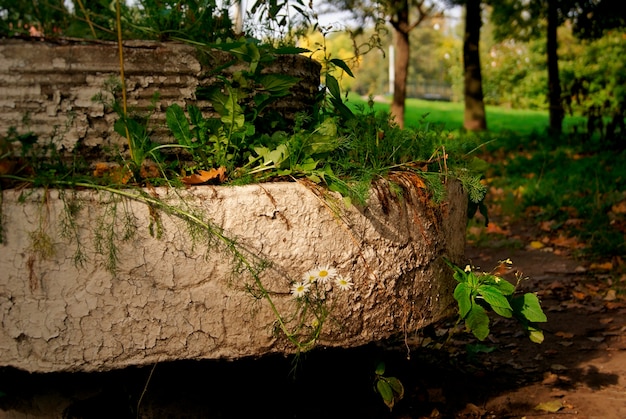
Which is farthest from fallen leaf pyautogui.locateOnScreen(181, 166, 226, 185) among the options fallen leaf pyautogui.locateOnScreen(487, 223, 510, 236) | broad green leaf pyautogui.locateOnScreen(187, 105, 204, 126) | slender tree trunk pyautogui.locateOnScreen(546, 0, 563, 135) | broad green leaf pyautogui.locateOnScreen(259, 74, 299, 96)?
slender tree trunk pyautogui.locateOnScreen(546, 0, 563, 135)

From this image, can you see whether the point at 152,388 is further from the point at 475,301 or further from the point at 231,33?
the point at 231,33

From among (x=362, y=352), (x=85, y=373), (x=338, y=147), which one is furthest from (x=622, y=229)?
(x=85, y=373)

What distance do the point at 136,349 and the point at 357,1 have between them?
9.49 meters

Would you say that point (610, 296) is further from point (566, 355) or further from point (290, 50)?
point (290, 50)

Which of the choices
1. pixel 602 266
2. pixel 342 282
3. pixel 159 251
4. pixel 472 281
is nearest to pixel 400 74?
pixel 602 266

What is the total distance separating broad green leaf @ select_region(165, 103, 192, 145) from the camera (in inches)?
78.2

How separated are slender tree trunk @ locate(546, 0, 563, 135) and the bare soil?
594cm

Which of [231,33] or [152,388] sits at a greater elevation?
[231,33]

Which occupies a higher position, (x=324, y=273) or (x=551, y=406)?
(x=324, y=273)

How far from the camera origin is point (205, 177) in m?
1.94

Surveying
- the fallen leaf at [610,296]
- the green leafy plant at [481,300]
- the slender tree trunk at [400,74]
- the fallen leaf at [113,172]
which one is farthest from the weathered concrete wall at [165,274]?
the slender tree trunk at [400,74]

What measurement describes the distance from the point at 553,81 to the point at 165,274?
345 inches

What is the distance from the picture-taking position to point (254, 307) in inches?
75.4

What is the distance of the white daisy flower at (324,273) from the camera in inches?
76.5
